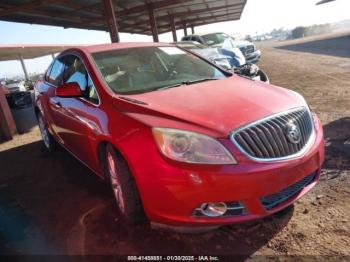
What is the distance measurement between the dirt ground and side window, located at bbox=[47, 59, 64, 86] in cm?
126

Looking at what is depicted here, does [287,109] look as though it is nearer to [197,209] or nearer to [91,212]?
[197,209]

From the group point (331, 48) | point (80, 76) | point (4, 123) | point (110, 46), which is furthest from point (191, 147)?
point (331, 48)

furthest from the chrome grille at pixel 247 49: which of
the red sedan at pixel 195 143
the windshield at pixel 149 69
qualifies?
the red sedan at pixel 195 143

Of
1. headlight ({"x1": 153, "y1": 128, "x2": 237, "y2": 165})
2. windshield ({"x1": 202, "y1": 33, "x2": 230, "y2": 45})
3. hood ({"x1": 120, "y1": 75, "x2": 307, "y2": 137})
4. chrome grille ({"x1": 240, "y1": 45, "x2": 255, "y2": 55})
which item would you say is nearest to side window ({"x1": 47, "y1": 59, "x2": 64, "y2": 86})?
hood ({"x1": 120, "y1": 75, "x2": 307, "y2": 137})

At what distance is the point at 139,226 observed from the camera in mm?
3154

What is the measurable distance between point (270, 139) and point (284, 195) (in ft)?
1.51

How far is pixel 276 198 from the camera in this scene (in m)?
2.58

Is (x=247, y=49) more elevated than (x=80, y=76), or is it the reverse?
(x=80, y=76)

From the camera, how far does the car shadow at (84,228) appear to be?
280 cm

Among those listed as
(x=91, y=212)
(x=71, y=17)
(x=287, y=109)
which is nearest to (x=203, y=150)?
(x=287, y=109)

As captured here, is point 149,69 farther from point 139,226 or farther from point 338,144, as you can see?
point 338,144

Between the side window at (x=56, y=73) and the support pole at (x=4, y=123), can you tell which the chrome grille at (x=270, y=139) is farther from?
the support pole at (x=4, y=123)

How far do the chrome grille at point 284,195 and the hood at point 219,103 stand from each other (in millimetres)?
566

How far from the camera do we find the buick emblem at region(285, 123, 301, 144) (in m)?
2.60
